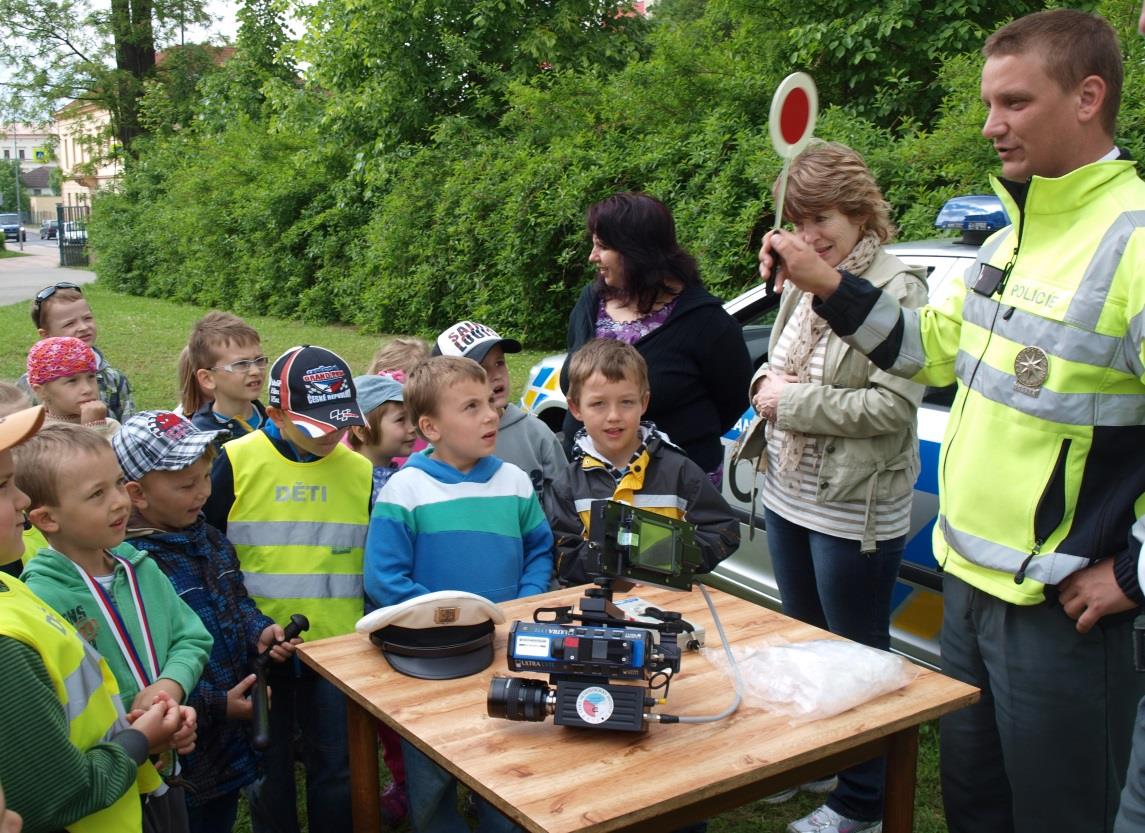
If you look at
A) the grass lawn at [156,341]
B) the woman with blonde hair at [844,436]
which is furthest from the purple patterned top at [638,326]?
the grass lawn at [156,341]

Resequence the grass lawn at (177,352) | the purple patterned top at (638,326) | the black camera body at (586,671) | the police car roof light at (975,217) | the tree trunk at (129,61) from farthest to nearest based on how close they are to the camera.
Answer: the tree trunk at (129,61), the police car roof light at (975,217), the purple patterned top at (638,326), the grass lawn at (177,352), the black camera body at (586,671)

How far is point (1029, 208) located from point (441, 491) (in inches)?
63.3

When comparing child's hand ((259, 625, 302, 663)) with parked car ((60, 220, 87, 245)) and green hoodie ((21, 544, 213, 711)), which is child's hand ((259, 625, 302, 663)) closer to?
green hoodie ((21, 544, 213, 711))

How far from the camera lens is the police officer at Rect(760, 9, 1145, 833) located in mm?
2125

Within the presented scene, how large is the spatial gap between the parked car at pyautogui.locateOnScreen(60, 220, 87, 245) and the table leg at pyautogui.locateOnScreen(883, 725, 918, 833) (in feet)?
130

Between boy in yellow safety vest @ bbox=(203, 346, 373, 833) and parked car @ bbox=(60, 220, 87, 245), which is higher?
parked car @ bbox=(60, 220, 87, 245)

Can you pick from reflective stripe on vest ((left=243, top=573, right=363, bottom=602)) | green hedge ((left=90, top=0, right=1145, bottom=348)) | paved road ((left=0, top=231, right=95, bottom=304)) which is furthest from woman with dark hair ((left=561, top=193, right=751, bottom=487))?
paved road ((left=0, top=231, right=95, bottom=304))

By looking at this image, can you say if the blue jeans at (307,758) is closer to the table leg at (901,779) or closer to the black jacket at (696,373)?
the black jacket at (696,373)

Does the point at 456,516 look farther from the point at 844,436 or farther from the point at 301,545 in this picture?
the point at 844,436

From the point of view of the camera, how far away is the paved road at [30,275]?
81.0ft

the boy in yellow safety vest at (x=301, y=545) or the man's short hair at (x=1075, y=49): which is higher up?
the man's short hair at (x=1075, y=49)

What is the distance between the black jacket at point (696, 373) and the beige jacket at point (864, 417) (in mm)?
495

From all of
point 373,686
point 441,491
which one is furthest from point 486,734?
point 441,491

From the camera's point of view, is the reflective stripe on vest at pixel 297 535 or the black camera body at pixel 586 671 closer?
the black camera body at pixel 586 671
